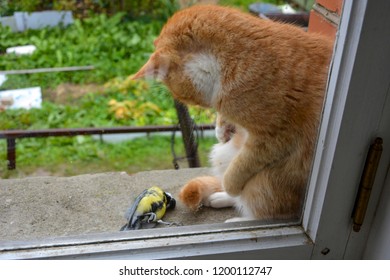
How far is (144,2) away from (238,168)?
1.61 feet

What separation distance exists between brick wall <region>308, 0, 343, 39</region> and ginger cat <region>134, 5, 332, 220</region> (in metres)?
0.02

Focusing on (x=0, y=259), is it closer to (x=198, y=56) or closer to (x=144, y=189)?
(x=144, y=189)

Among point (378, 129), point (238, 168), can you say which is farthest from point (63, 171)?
point (378, 129)

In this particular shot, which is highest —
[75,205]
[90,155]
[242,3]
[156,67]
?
[242,3]

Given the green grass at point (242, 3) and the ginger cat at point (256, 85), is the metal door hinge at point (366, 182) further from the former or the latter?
the green grass at point (242, 3)

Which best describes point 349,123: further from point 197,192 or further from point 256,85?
point 197,192

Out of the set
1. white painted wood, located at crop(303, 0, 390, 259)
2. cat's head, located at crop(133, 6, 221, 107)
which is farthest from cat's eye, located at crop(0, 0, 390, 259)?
cat's head, located at crop(133, 6, 221, 107)

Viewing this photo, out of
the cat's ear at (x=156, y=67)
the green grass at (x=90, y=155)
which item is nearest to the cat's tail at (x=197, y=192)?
the green grass at (x=90, y=155)

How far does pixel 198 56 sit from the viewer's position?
720 mm

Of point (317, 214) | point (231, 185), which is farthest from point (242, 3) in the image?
point (317, 214)

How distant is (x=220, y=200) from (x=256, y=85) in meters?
0.27

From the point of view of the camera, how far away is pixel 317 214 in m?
0.61

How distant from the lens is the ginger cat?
66 cm

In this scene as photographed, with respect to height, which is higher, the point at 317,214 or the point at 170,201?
the point at 317,214
